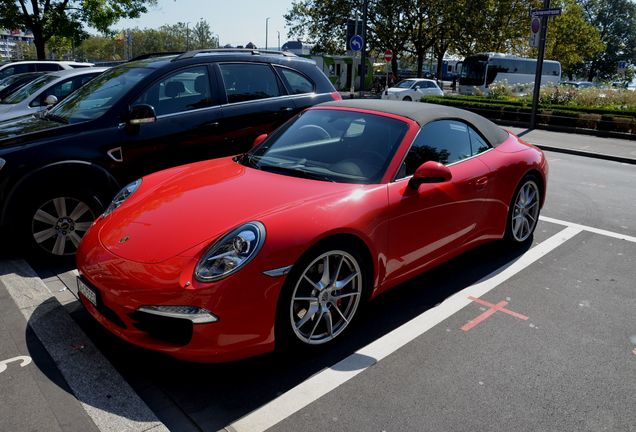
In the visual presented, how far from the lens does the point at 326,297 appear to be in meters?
3.17

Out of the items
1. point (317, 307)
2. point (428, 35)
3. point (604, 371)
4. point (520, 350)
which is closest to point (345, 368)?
point (317, 307)

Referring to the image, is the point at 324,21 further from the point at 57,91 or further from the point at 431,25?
the point at 57,91

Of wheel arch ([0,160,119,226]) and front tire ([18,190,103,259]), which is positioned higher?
wheel arch ([0,160,119,226])

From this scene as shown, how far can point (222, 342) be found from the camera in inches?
107

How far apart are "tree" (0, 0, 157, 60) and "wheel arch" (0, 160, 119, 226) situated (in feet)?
59.4

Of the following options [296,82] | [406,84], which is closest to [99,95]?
[296,82]

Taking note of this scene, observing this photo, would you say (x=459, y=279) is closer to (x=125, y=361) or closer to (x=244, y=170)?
(x=244, y=170)

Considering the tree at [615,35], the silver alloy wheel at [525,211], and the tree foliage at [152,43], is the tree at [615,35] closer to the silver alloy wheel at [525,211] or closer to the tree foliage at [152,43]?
the tree foliage at [152,43]

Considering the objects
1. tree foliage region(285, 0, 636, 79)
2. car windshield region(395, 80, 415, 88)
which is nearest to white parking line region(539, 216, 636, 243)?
car windshield region(395, 80, 415, 88)

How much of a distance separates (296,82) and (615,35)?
90.5m

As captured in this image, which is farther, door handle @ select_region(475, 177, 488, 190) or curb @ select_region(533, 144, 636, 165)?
curb @ select_region(533, 144, 636, 165)

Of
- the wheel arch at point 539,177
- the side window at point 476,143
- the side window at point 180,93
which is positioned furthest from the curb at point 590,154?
the side window at point 180,93

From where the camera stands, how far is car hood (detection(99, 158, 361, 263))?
296cm

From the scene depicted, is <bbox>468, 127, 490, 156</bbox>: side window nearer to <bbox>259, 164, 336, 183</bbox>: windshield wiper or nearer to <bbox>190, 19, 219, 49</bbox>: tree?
<bbox>259, 164, 336, 183</bbox>: windshield wiper
